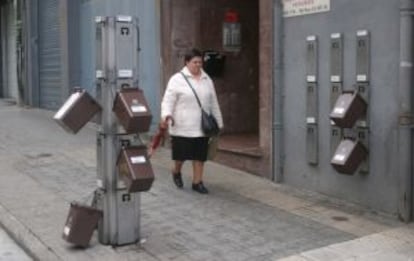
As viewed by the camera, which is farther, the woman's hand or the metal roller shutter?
the metal roller shutter

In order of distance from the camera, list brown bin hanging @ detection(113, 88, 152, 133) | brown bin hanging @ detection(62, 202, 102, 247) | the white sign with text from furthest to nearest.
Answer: the white sign with text → brown bin hanging @ detection(62, 202, 102, 247) → brown bin hanging @ detection(113, 88, 152, 133)

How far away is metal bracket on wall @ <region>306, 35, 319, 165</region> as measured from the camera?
25.5 feet

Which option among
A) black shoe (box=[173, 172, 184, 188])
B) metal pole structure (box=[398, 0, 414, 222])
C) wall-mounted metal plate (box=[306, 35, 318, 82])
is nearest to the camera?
metal pole structure (box=[398, 0, 414, 222])

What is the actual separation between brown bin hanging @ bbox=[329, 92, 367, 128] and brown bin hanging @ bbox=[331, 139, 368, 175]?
23 cm

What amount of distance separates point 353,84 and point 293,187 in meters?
1.64

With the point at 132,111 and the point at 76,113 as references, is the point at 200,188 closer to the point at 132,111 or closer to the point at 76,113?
the point at 76,113

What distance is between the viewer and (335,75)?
744cm

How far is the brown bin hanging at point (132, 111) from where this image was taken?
5.54m

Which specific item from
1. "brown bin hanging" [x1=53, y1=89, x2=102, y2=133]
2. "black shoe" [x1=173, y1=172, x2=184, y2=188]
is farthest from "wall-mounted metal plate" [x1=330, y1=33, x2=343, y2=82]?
"brown bin hanging" [x1=53, y1=89, x2=102, y2=133]

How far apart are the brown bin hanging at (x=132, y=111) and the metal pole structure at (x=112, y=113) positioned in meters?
0.18

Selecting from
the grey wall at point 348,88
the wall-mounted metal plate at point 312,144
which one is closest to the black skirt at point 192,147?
the grey wall at point 348,88

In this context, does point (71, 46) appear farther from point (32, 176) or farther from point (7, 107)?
point (32, 176)

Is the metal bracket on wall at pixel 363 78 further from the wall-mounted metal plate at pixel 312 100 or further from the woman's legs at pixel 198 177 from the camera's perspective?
the woman's legs at pixel 198 177

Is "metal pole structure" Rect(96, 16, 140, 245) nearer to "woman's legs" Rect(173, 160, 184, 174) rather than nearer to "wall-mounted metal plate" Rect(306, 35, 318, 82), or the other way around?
"woman's legs" Rect(173, 160, 184, 174)
